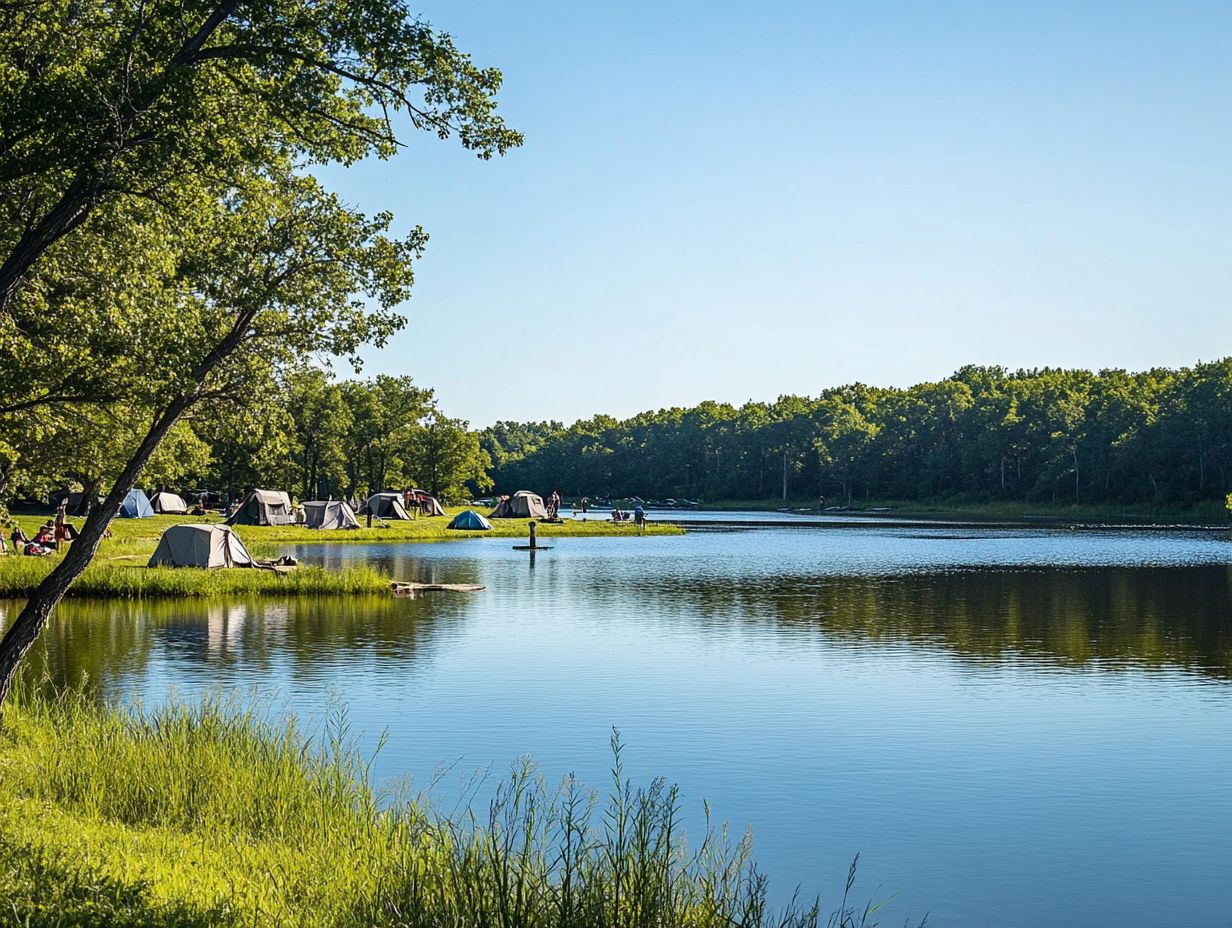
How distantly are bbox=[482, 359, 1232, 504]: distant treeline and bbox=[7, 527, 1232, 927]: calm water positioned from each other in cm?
7894

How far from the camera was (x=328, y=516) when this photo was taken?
74.7m

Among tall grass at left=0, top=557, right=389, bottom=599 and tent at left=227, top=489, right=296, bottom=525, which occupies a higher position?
tent at left=227, top=489, right=296, bottom=525

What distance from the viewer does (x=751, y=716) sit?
19.1 m

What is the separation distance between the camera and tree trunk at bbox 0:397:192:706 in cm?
1141

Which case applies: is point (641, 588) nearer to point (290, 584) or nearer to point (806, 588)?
point (806, 588)

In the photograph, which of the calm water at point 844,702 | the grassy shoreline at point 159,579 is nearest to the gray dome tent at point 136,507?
the grassy shoreline at point 159,579

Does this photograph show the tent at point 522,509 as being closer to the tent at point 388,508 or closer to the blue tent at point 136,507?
the tent at point 388,508

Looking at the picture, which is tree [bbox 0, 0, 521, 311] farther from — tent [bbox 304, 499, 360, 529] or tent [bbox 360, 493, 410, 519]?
tent [bbox 360, 493, 410, 519]

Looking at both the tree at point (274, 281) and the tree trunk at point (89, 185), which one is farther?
the tree at point (274, 281)

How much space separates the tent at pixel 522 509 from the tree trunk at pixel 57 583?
82.2 meters

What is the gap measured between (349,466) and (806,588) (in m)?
72.8

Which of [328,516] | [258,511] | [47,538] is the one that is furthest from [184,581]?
[258,511]

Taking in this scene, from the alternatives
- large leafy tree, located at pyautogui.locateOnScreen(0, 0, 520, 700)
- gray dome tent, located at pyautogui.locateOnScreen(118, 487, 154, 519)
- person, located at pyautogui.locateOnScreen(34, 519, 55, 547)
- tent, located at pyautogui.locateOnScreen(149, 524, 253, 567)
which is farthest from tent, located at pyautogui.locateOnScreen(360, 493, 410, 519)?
large leafy tree, located at pyautogui.locateOnScreen(0, 0, 520, 700)

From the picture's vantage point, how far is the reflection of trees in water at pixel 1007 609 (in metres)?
26.8
